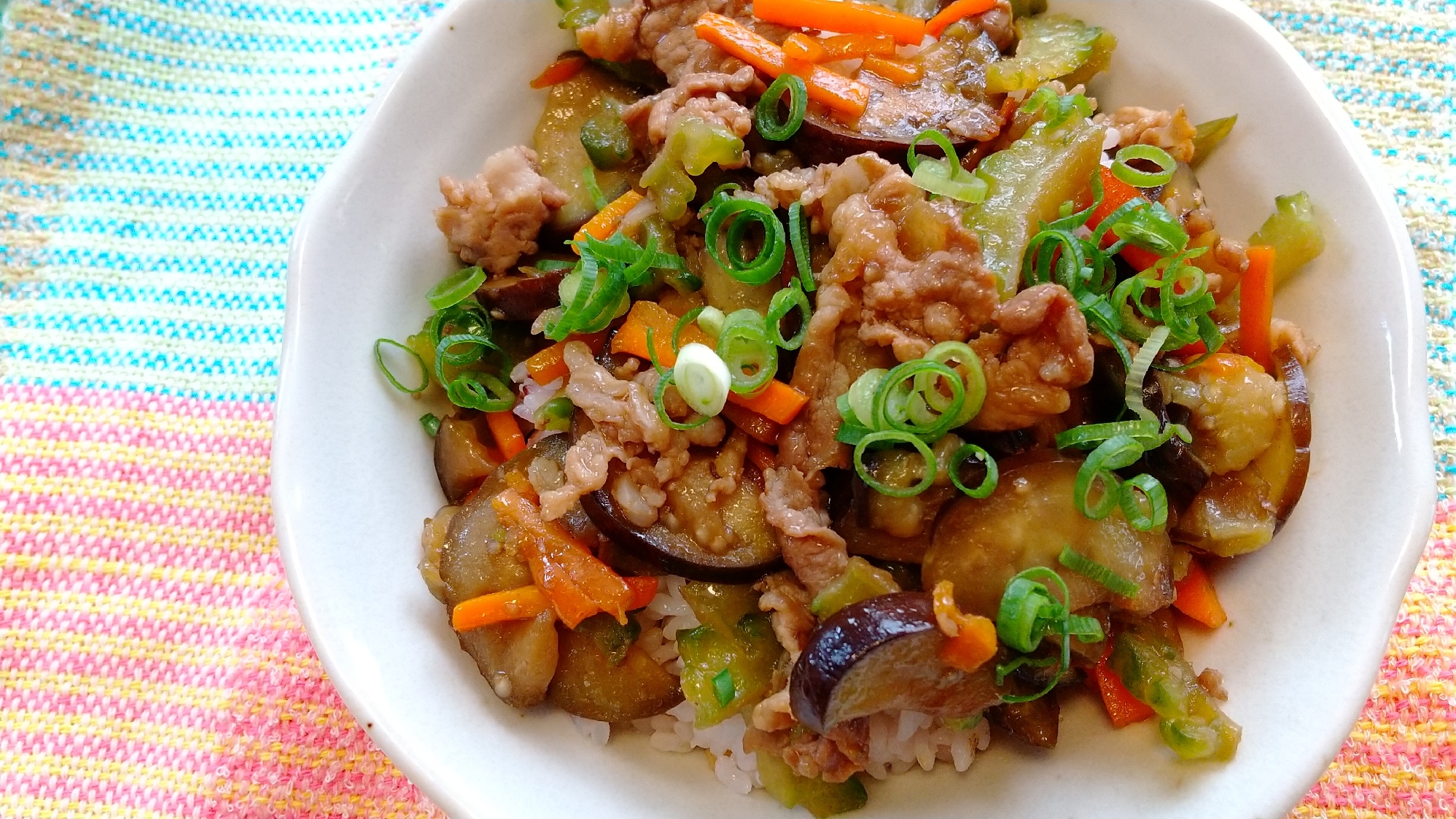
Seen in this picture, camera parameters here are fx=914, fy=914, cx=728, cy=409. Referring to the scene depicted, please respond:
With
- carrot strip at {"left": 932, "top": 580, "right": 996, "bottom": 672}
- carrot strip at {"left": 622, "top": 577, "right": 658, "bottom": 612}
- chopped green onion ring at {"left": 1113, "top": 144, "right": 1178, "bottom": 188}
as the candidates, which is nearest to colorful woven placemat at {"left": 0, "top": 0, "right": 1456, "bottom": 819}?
carrot strip at {"left": 622, "top": 577, "right": 658, "bottom": 612}

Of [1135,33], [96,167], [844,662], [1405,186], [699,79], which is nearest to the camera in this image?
[844,662]

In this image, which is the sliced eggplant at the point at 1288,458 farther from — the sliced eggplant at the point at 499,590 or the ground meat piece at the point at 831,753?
the sliced eggplant at the point at 499,590

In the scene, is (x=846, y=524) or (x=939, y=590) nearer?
(x=939, y=590)

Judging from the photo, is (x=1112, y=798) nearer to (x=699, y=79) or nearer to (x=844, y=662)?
(x=844, y=662)

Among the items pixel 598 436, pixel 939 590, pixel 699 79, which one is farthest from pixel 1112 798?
pixel 699 79

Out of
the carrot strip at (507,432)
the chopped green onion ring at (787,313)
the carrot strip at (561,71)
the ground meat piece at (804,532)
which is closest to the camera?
the ground meat piece at (804,532)

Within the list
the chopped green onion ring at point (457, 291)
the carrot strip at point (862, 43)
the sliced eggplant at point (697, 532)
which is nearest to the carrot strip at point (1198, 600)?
the sliced eggplant at point (697, 532)

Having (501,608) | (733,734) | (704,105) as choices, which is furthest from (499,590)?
(704,105)
